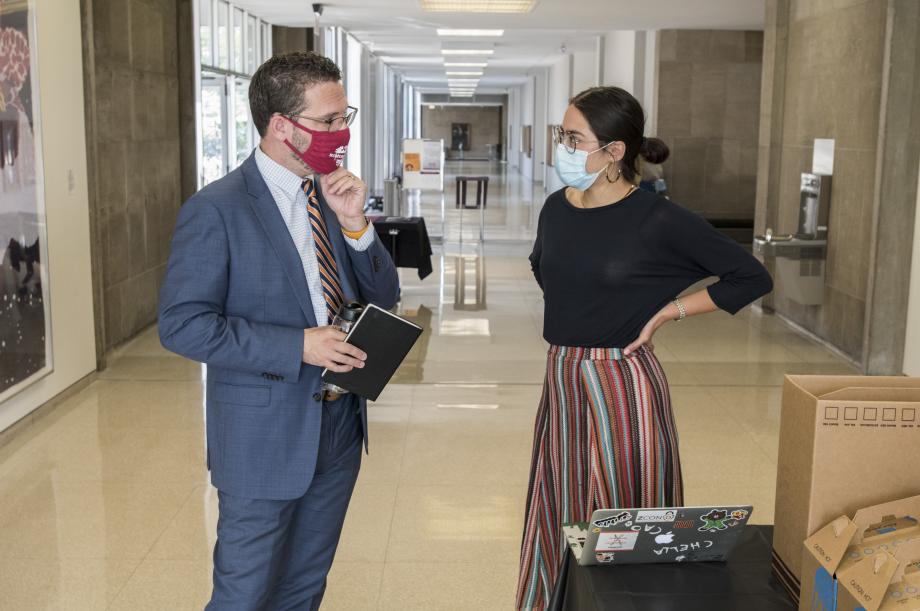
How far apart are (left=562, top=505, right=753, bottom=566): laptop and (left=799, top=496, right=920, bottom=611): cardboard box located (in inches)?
8.7

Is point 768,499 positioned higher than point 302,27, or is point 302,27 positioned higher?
point 302,27

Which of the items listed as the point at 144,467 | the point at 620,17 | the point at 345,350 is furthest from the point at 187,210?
the point at 620,17

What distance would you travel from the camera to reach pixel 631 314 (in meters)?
2.55

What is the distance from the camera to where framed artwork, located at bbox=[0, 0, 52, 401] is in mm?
5145

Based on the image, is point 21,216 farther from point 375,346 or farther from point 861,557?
point 861,557

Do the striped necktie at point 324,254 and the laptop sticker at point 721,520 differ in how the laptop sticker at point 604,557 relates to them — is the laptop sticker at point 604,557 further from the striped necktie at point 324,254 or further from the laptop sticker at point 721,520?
the striped necktie at point 324,254

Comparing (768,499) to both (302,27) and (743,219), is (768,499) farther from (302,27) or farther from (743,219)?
(302,27)

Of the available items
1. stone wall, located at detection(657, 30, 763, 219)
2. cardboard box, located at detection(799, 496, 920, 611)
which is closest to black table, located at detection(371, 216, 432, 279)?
stone wall, located at detection(657, 30, 763, 219)

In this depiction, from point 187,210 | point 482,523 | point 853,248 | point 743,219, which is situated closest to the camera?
point 187,210

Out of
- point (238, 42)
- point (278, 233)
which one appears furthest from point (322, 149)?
point (238, 42)

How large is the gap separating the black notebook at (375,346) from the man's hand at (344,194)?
0.83ft

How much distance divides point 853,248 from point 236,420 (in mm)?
6274

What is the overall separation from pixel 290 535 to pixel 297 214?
0.77 m

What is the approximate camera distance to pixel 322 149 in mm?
2186
